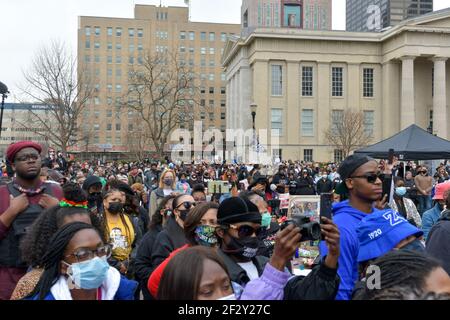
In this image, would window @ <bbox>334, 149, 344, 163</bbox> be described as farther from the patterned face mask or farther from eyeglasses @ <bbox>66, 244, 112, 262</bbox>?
eyeglasses @ <bbox>66, 244, 112, 262</bbox>

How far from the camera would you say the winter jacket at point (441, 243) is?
3902mm

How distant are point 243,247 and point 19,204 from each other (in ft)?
7.45

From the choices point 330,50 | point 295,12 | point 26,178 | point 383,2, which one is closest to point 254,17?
point 295,12

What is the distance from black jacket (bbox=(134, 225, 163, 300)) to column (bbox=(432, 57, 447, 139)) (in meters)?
60.0

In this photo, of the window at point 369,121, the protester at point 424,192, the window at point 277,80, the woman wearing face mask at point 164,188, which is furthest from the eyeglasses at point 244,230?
the window at point 369,121

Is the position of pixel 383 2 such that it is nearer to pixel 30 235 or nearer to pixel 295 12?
pixel 295 12

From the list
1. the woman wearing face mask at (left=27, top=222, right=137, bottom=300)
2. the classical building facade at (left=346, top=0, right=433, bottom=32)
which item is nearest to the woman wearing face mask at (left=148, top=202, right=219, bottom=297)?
the woman wearing face mask at (left=27, top=222, right=137, bottom=300)

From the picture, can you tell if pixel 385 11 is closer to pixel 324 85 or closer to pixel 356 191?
pixel 324 85

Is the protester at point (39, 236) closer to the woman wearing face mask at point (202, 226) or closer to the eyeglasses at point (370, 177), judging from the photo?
the woman wearing face mask at point (202, 226)

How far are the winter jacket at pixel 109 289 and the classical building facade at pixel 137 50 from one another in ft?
333

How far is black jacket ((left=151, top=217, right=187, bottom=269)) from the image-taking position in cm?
488

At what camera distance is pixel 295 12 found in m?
113

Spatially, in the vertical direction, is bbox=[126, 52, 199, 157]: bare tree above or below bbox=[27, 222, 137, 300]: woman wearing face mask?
above
